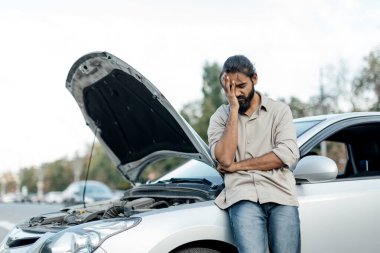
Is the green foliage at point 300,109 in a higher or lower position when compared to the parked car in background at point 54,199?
higher

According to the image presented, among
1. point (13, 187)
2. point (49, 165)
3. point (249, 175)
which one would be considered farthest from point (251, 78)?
point (13, 187)

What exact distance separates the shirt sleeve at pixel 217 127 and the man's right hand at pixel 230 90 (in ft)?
0.64

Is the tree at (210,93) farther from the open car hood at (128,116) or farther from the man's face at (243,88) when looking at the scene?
the man's face at (243,88)

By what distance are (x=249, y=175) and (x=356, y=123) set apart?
1431mm

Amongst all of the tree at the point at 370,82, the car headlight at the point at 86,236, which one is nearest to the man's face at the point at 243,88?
the car headlight at the point at 86,236

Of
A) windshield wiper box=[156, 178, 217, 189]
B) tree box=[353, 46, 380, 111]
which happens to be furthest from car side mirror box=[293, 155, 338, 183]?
tree box=[353, 46, 380, 111]

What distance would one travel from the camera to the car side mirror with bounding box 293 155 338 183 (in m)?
4.16

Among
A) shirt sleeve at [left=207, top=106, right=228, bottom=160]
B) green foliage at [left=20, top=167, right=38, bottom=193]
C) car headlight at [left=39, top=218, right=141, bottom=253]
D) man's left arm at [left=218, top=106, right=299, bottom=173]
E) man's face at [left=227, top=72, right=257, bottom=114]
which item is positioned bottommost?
green foliage at [left=20, top=167, right=38, bottom=193]

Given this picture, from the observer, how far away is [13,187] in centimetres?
13550

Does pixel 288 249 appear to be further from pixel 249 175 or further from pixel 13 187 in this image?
pixel 13 187

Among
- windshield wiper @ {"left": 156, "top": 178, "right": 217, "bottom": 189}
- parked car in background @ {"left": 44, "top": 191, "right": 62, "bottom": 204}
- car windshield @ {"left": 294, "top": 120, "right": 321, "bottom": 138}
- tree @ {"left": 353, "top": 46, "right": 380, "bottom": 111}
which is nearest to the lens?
windshield wiper @ {"left": 156, "top": 178, "right": 217, "bottom": 189}

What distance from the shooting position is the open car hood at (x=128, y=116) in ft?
15.0

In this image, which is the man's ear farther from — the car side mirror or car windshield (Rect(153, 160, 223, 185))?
car windshield (Rect(153, 160, 223, 185))

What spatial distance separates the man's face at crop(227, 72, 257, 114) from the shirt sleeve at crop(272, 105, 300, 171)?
0.74 ft
